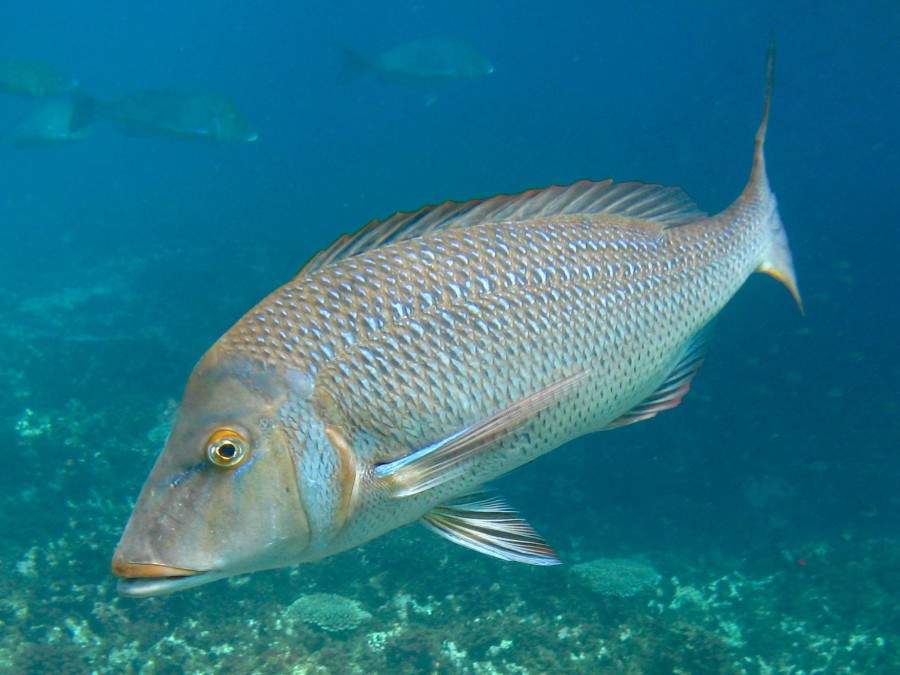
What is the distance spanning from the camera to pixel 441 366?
81.5 inches

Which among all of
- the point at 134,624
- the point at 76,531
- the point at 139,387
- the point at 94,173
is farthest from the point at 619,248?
the point at 94,173

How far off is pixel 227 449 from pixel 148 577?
401mm

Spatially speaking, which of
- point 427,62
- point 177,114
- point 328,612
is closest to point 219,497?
point 328,612

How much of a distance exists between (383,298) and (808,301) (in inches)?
476

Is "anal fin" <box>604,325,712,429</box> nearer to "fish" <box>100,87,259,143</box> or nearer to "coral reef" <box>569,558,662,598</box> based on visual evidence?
"coral reef" <box>569,558,662,598</box>

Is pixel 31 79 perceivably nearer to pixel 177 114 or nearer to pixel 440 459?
pixel 177 114

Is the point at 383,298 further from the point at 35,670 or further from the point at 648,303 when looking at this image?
the point at 35,670

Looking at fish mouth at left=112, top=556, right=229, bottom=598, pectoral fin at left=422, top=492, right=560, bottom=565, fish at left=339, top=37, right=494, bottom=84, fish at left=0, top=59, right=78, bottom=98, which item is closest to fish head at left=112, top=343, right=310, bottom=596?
fish mouth at left=112, top=556, right=229, bottom=598

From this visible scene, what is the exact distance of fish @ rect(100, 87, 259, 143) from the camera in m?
15.2

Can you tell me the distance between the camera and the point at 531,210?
2.55 metres

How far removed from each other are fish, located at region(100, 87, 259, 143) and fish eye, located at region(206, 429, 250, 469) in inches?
613

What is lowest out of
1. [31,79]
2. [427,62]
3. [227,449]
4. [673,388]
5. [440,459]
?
[440,459]

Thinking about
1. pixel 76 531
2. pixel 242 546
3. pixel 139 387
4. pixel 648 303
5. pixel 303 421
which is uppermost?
pixel 139 387

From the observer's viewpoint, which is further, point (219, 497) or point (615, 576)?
point (615, 576)
